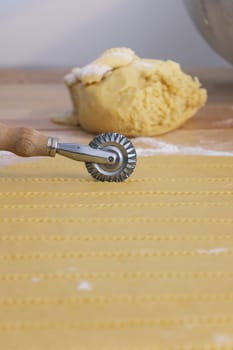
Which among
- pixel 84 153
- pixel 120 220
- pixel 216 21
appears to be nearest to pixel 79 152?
pixel 84 153

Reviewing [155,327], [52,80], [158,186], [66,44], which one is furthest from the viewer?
[66,44]

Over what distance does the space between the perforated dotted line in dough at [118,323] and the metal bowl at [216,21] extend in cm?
70

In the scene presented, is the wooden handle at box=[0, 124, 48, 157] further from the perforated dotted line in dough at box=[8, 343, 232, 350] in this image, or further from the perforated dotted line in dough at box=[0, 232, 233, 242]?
the perforated dotted line in dough at box=[8, 343, 232, 350]

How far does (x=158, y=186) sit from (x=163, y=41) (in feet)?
2.79

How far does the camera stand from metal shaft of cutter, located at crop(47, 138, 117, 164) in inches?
30.2

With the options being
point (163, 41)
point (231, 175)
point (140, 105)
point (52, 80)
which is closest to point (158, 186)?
point (231, 175)

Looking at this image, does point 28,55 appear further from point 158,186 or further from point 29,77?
point 158,186

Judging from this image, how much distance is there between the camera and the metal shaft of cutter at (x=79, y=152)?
30.2 inches

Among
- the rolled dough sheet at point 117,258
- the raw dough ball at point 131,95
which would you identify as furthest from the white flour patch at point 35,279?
the raw dough ball at point 131,95

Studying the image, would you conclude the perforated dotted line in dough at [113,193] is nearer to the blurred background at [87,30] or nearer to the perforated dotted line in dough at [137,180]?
the perforated dotted line in dough at [137,180]

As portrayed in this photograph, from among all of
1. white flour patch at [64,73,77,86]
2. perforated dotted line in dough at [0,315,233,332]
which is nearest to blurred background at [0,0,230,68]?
white flour patch at [64,73,77,86]

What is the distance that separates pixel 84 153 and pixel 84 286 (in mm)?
254

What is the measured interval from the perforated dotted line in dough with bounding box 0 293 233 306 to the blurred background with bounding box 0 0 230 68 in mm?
1100

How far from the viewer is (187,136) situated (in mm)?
1021
